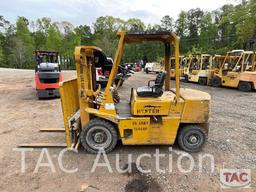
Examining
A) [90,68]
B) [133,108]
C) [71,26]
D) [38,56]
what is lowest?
[133,108]

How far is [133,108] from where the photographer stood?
412 cm

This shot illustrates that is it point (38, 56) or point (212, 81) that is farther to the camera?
point (212, 81)

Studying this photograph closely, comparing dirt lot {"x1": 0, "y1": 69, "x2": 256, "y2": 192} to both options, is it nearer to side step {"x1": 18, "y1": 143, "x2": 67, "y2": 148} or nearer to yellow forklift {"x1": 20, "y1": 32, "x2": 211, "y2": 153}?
side step {"x1": 18, "y1": 143, "x2": 67, "y2": 148}

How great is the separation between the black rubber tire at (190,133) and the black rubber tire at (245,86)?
9.14 meters

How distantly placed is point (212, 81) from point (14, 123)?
39.4 feet

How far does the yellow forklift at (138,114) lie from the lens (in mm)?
4039

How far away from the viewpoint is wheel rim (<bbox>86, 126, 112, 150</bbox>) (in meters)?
4.21

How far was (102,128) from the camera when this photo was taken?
4.20 m

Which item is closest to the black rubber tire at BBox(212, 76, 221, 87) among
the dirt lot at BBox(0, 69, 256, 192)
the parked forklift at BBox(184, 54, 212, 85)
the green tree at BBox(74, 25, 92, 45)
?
the parked forklift at BBox(184, 54, 212, 85)

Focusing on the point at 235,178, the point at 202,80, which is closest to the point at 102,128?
the point at 235,178

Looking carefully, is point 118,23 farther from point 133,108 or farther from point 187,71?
point 133,108

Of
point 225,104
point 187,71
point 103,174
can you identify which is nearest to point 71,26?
point 187,71

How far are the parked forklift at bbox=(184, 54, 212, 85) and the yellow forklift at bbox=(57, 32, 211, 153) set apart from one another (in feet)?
37.2

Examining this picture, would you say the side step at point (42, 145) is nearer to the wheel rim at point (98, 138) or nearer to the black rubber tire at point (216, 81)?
the wheel rim at point (98, 138)
